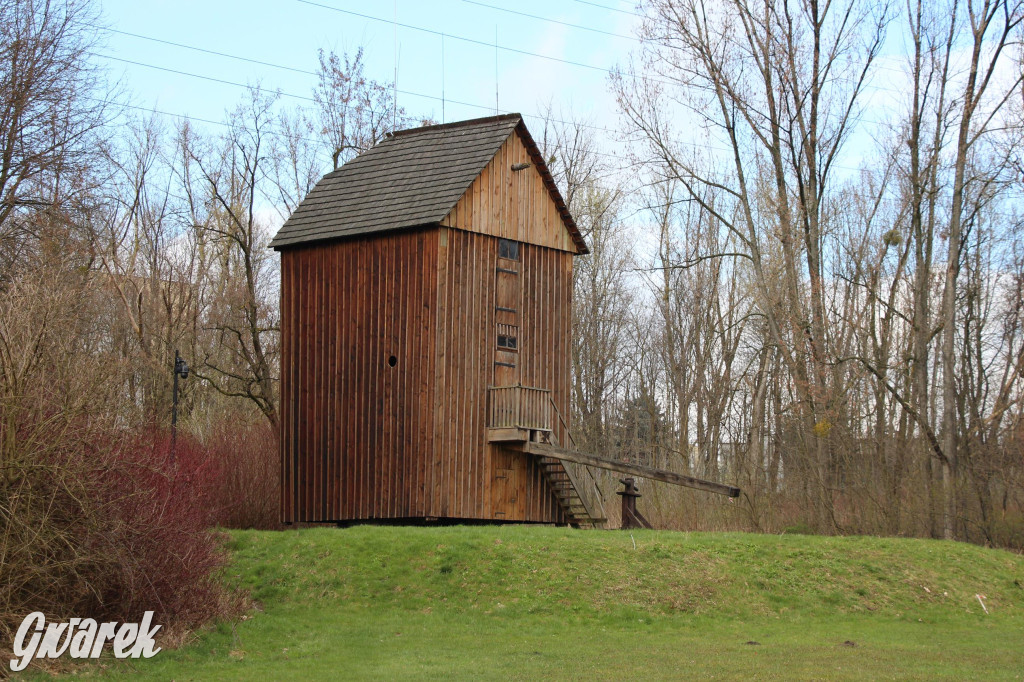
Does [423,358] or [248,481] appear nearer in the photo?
[423,358]

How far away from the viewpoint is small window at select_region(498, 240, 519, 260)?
83.9 ft

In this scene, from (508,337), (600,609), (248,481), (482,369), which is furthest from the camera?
(248,481)

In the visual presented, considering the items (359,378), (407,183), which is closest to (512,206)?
(407,183)

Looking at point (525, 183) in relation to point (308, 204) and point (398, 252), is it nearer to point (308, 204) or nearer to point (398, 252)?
point (398, 252)

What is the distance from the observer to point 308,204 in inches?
1076

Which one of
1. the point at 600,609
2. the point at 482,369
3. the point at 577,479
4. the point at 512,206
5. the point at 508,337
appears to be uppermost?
the point at 512,206

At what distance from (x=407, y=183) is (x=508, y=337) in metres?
4.38

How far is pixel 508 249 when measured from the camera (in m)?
Answer: 25.8

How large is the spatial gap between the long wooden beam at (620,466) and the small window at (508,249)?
446 cm

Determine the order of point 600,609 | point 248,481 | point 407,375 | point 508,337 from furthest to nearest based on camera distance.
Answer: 1. point 248,481
2. point 508,337
3. point 407,375
4. point 600,609

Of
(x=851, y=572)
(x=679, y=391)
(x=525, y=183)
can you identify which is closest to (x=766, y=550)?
(x=851, y=572)

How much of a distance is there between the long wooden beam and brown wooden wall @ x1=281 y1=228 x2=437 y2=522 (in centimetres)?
Answer: 245

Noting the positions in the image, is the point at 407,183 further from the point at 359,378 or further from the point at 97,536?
the point at 97,536

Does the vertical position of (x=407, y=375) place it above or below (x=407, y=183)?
below
